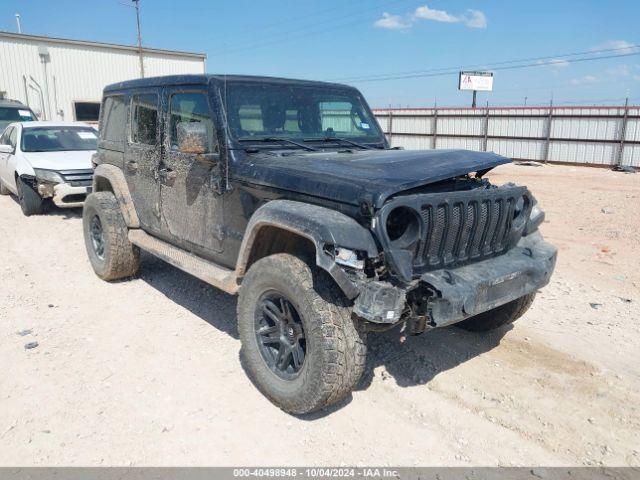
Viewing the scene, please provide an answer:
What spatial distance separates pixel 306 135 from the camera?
428 centimetres

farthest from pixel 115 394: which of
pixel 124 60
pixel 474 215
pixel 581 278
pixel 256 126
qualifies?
pixel 124 60

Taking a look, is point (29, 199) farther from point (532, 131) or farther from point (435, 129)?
point (532, 131)

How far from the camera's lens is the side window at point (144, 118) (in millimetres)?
4773

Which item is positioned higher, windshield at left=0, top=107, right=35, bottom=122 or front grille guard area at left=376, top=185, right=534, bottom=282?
windshield at left=0, top=107, right=35, bottom=122

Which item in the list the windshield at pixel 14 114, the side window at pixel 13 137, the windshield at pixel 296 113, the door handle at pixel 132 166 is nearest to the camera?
the windshield at pixel 296 113

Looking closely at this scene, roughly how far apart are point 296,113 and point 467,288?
7.10ft

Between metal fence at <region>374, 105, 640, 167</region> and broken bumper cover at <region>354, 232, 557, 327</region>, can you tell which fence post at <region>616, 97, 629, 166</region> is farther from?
broken bumper cover at <region>354, 232, 557, 327</region>

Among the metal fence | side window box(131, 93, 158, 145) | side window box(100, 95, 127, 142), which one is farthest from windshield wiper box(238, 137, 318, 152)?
the metal fence

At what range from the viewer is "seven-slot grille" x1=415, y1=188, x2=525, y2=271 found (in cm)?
300

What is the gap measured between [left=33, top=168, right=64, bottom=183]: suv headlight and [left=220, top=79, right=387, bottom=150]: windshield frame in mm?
5825

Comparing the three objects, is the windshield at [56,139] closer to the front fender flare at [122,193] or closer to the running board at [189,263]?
the front fender flare at [122,193]

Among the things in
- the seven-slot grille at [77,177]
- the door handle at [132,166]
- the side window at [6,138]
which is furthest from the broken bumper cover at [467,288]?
the side window at [6,138]

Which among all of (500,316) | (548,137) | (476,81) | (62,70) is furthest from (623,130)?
(62,70)

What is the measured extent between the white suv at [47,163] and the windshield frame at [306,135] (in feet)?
18.2
